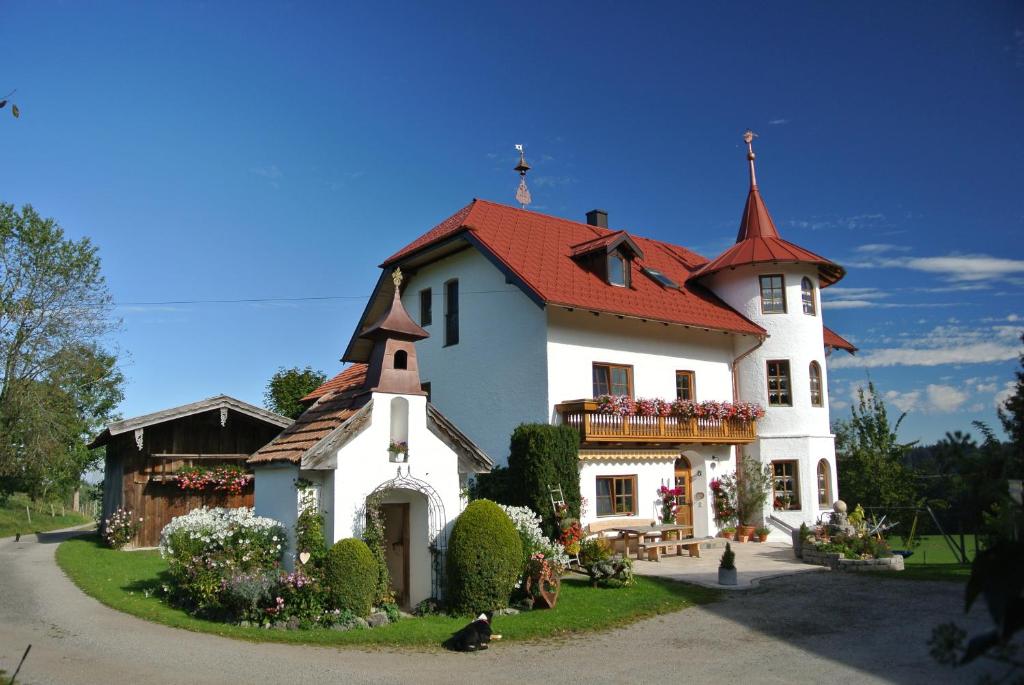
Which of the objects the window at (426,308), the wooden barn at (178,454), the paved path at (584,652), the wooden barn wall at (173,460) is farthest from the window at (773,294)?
the wooden barn wall at (173,460)

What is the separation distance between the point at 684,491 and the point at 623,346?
4784mm

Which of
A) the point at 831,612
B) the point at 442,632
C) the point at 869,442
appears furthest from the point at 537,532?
the point at 869,442

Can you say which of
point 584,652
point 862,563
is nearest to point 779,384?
point 862,563

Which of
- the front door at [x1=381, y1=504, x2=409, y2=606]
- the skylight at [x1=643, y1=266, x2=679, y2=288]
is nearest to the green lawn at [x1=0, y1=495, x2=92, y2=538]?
the front door at [x1=381, y1=504, x2=409, y2=606]

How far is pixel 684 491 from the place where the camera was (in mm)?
21578

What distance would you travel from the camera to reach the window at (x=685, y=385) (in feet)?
71.2

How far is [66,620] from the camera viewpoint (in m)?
11.3

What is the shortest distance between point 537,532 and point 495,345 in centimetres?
767

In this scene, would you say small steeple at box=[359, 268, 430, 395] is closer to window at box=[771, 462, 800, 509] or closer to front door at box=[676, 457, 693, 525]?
front door at box=[676, 457, 693, 525]

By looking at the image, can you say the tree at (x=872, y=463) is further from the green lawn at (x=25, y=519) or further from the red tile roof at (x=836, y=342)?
the green lawn at (x=25, y=519)

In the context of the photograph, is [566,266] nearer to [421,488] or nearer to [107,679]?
[421,488]

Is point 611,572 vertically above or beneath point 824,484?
beneath

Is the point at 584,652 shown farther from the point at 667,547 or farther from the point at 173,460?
the point at 173,460

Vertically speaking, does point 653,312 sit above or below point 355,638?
above
